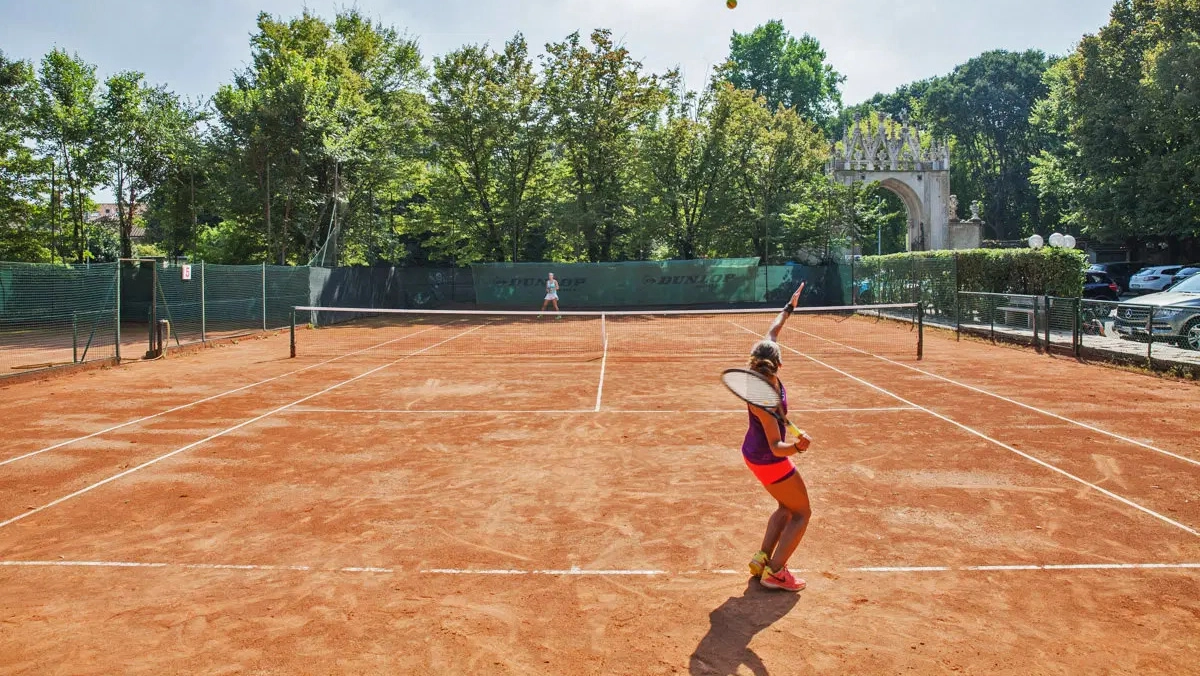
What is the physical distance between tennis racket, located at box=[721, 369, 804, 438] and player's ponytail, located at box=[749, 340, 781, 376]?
0.20 metres

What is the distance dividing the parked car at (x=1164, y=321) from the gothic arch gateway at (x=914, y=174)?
26.8 metres

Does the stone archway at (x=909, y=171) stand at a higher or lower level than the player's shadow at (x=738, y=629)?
higher

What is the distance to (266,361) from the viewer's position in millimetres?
18531

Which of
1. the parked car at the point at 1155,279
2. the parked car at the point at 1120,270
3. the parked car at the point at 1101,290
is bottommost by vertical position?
the parked car at the point at 1101,290

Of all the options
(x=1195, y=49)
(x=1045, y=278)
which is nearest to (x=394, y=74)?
(x=1045, y=278)

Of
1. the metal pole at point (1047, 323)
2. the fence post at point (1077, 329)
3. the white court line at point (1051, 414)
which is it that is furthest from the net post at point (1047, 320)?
the white court line at point (1051, 414)

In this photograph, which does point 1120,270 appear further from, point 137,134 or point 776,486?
point 137,134

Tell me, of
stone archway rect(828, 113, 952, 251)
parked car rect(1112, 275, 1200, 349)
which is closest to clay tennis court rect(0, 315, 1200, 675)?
parked car rect(1112, 275, 1200, 349)

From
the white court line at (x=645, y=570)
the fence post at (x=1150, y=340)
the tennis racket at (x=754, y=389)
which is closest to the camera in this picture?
the tennis racket at (x=754, y=389)

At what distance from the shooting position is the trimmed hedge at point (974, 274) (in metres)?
21.6

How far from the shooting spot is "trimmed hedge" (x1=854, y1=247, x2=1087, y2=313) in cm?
2162

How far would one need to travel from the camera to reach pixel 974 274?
24625 millimetres

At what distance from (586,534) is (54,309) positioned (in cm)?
2055

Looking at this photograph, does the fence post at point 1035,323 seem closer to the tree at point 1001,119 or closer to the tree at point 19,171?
the tree at point 19,171
